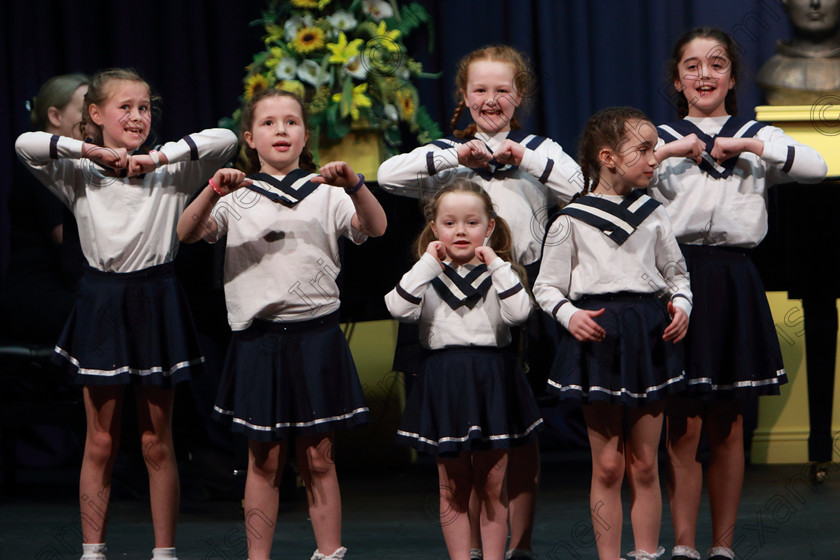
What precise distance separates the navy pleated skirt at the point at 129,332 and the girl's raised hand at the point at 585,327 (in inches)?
40.6

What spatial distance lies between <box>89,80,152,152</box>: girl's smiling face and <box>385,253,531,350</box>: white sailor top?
84cm

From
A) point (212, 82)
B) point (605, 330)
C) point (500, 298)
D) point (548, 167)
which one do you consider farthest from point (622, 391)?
point (212, 82)

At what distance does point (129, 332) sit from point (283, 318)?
1.52ft

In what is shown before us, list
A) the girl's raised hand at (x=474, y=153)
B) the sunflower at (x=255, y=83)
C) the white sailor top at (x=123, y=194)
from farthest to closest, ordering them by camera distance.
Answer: the sunflower at (x=255, y=83)
the white sailor top at (x=123, y=194)
the girl's raised hand at (x=474, y=153)

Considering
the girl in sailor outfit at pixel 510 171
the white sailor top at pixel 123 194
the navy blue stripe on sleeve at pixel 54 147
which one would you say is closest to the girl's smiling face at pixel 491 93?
the girl in sailor outfit at pixel 510 171

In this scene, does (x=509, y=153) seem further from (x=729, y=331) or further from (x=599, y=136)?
(x=729, y=331)

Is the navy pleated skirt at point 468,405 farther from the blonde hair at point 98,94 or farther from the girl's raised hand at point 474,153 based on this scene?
the blonde hair at point 98,94

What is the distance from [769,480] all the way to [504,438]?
191cm

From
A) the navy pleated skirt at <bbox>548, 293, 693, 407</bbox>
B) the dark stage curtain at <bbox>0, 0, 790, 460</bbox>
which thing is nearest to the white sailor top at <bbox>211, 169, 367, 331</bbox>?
the navy pleated skirt at <bbox>548, 293, 693, 407</bbox>

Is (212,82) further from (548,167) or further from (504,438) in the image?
(504,438)

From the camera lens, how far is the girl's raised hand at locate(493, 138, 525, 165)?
10.0ft

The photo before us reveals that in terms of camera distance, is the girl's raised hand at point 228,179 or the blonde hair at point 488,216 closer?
the girl's raised hand at point 228,179

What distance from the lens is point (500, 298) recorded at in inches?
114

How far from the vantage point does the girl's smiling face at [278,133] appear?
3041mm
